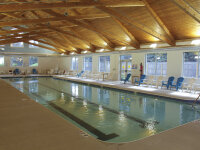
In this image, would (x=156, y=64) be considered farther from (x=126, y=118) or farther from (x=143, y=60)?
(x=126, y=118)

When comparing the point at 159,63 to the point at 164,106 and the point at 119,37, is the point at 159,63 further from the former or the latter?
the point at 164,106

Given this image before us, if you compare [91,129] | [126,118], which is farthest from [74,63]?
[91,129]

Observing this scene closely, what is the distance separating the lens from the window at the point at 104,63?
14.5 metres

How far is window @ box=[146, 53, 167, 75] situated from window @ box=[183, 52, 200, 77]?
4.16 ft

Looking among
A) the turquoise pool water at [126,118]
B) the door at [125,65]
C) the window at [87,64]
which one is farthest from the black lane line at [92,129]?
the window at [87,64]

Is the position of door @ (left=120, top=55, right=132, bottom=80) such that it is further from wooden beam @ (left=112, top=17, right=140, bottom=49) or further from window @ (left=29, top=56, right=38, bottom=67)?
window @ (left=29, top=56, right=38, bottom=67)

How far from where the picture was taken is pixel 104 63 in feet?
48.8

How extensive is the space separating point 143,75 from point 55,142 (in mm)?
9226

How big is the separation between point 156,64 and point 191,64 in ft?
7.37

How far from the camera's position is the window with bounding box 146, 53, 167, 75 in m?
10.3

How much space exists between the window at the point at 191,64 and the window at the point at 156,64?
1269 millimetres

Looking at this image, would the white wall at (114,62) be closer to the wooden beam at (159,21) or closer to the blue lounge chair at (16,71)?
the blue lounge chair at (16,71)

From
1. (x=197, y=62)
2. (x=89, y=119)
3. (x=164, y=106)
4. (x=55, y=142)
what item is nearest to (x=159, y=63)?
(x=197, y=62)

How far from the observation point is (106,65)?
47.9ft
